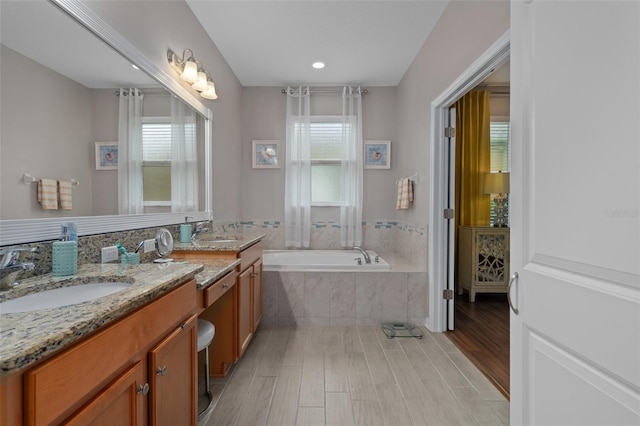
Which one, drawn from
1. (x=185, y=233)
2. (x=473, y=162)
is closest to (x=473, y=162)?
(x=473, y=162)

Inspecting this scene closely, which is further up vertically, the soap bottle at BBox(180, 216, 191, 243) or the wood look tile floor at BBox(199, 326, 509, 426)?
the soap bottle at BBox(180, 216, 191, 243)

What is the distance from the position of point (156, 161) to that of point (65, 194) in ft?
2.15

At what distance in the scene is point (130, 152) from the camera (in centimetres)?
155

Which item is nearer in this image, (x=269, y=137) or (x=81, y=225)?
(x=81, y=225)

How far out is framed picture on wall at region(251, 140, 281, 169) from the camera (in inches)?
146

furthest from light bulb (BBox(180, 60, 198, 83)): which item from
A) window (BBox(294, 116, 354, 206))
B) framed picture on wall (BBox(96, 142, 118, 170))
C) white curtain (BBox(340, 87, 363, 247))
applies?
white curtain (BBox(340, 87, 363, 247))

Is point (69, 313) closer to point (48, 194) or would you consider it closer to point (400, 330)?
point (48, 194)

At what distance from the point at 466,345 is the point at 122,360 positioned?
2438 millimetres

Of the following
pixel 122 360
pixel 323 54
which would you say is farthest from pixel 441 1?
pixel 122 360

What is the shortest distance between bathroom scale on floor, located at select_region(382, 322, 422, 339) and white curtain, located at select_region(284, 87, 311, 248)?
4.74 feet

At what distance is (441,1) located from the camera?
2.22 meters
